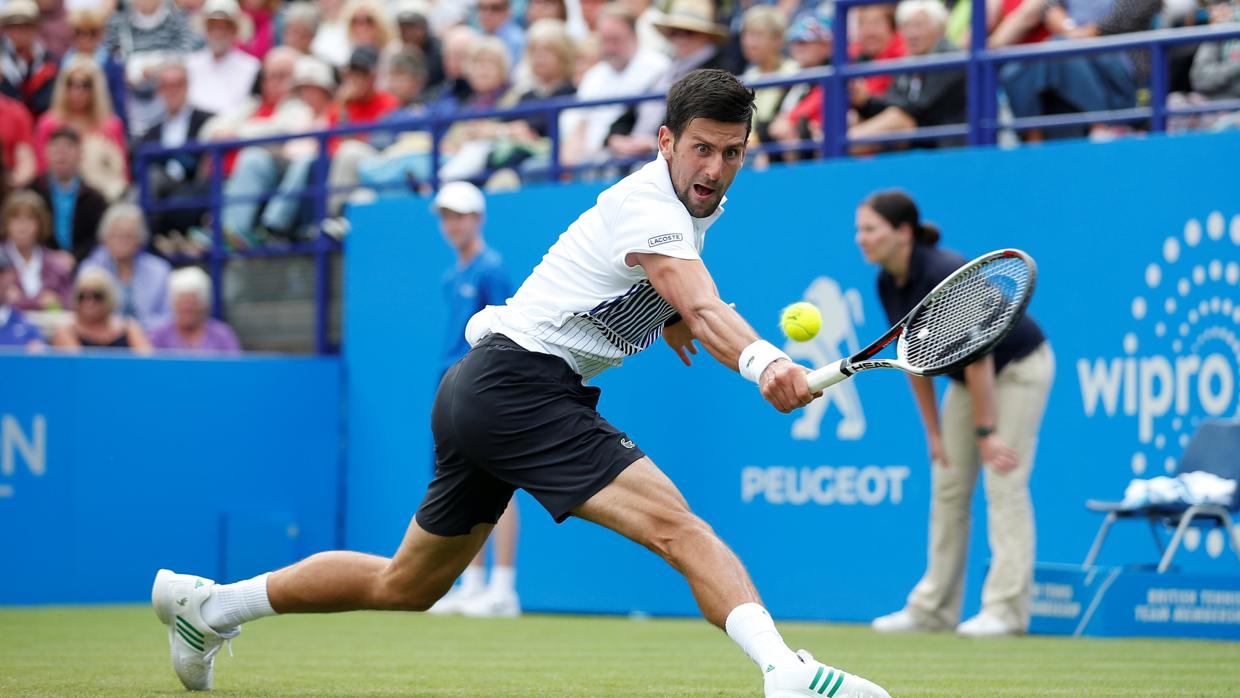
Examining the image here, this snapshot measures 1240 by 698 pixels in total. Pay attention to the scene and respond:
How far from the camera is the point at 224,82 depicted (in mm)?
17250

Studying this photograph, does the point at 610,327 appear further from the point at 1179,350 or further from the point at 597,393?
the point at 1179,350

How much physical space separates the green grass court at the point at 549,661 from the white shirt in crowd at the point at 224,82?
7413mm

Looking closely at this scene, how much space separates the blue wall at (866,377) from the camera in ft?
31.9

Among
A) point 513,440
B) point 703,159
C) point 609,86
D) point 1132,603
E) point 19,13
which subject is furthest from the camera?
point 19,13

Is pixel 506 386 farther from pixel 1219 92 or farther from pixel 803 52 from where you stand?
pixel 803 52

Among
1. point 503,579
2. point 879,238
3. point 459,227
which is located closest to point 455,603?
point 503,579

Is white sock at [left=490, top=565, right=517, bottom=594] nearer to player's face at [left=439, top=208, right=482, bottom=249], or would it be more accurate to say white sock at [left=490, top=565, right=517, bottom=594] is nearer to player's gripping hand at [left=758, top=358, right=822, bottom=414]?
player's face at [left=439, top=208, right=482, bottom=249]

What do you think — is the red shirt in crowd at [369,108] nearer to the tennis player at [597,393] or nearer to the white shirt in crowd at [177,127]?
the white shirt in crowd at [177,127]

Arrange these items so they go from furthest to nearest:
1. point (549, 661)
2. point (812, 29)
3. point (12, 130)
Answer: point (12, 130), point (812, 29), point (549, 661)

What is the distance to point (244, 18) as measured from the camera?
1827 centimetres

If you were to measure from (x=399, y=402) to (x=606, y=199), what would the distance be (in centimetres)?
807

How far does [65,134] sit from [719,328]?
433 inches

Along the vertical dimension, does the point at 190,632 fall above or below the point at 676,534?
below

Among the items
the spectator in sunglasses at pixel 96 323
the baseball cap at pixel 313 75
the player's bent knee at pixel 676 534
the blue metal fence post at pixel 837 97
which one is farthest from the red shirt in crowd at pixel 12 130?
the player's bent knee at pixel 676 534
